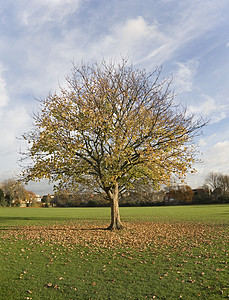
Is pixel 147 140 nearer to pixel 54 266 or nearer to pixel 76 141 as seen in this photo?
pixel 76 141

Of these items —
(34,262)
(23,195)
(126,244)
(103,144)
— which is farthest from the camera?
(23,195)

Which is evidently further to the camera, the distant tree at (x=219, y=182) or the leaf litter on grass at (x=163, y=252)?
the distant tree at (x=219, y=182)

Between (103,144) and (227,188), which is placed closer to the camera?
(103,144)

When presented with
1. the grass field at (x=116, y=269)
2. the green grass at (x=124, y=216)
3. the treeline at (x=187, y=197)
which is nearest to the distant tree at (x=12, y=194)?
the treeline at (x=187, y=197)

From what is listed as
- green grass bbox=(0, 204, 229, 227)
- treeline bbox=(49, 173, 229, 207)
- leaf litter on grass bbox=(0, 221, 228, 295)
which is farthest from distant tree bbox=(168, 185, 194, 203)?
leaf litter on grass bbox=(0, 221, 228, 295)

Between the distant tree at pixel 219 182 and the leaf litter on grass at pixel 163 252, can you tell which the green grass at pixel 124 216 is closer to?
the leaf litter on grass at pixel 163 252

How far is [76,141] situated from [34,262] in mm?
8153

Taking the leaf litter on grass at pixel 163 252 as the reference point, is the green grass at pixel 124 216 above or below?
below

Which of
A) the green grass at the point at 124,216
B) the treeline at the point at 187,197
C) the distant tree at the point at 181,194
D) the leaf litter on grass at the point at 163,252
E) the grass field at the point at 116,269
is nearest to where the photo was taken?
the grass field at the point at 116,269

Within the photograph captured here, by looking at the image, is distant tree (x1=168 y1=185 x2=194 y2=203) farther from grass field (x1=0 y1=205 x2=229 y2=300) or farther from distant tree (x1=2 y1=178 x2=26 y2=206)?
grass field (x1=0 y1=205 x2=229 y2=300)

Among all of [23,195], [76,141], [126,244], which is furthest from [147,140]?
[23,195]

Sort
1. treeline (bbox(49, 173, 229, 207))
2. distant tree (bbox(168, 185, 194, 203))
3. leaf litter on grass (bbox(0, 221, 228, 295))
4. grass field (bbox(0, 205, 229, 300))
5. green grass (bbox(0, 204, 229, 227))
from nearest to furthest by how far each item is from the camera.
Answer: grass field (bbox(0, 205, 229, 300)), leaf litter on grass (bbox(0, 221, 228, 295)), green grass (bbox(0, 204, 229, 227)), treeline (bbox(49, 173, 229, 207)), distant tree (bbox(168, 185, 194, 203))

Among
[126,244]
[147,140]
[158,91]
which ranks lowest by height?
[126,244]

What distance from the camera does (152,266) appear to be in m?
8.73
